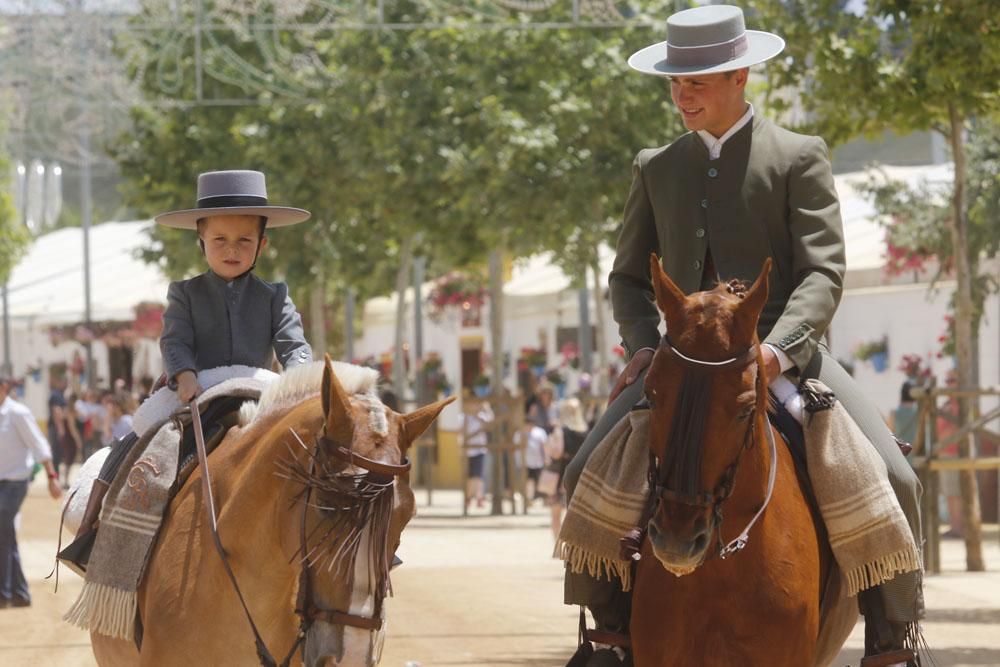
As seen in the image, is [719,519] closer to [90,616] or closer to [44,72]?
[90,616]

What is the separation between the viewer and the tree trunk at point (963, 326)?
1794 centimetres

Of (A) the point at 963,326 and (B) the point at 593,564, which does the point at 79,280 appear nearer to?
(A) the point at 963,326

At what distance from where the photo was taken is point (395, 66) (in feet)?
91.8

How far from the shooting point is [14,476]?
18031 mm

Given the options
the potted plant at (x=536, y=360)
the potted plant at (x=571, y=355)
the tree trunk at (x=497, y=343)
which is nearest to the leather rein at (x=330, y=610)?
the tree trunk at (x=497, y=343)

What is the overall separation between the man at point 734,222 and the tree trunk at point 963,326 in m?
11.5

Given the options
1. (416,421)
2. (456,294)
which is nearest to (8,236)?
(456,294)

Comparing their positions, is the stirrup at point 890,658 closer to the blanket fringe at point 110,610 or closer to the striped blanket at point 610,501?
the striped blanket at point 610,501

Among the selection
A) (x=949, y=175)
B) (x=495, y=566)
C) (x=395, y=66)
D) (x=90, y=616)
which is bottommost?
(x=495, y=566)

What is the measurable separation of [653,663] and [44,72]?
27525 mm

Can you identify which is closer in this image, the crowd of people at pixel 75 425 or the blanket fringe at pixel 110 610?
the blanket fringe at pixel 110 610

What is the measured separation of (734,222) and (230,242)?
7.24 feet

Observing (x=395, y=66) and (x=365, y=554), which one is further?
(x=395, y=66)

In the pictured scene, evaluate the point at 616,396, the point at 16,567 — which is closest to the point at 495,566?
the point at 16,567
